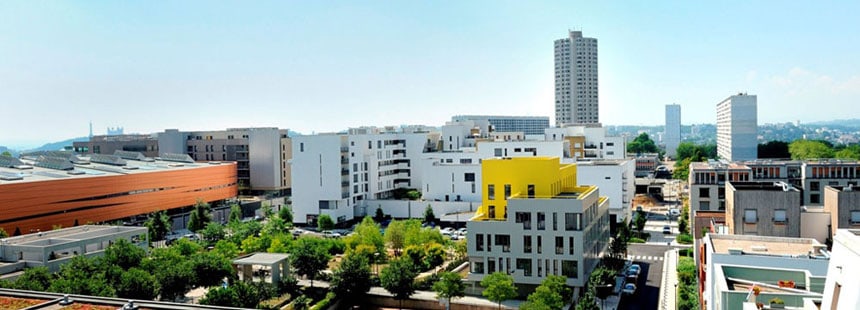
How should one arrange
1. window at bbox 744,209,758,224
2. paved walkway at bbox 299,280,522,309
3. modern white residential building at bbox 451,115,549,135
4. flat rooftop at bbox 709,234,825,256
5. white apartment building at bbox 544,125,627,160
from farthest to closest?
modern white residential building at bbox 451,115,549,135
white apartment building at bbox 544,125,627,160
paved walkway at bbox 299,280,522,309
window at bbox 744,209,758,224
flat rooftop at bbox 709,234,825,256

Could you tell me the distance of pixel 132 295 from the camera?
25.2m

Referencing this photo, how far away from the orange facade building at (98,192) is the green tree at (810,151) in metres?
75.2

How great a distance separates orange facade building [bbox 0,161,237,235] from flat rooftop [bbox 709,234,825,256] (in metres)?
41.6

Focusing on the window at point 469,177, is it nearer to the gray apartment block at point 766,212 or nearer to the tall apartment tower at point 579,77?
the gray apartment block at point 766,212

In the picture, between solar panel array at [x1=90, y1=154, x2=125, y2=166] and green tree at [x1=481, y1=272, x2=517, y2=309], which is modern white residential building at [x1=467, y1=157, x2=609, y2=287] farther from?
solar panel array at [x1=90, y1=154, x2=125, y2=166]

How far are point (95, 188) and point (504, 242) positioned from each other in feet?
109

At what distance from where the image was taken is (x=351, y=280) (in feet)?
98.0

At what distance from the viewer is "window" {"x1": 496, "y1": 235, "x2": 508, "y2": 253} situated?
30172 millimetres

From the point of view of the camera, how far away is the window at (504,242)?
30.2 metres

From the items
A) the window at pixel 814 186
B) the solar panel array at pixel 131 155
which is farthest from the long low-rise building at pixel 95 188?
the window at pixel 814 186

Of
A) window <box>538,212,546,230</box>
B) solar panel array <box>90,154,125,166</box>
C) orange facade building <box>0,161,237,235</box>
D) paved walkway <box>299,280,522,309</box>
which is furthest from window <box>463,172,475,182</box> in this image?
Result: solar panel array <box>90,154,125,166</box>

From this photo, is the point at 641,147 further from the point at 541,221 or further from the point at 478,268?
the point at 478,268

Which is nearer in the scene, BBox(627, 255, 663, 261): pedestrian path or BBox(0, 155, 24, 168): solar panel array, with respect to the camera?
BBox(627, 255, 663, 261): pedestrian path

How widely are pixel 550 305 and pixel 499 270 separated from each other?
214 inches
